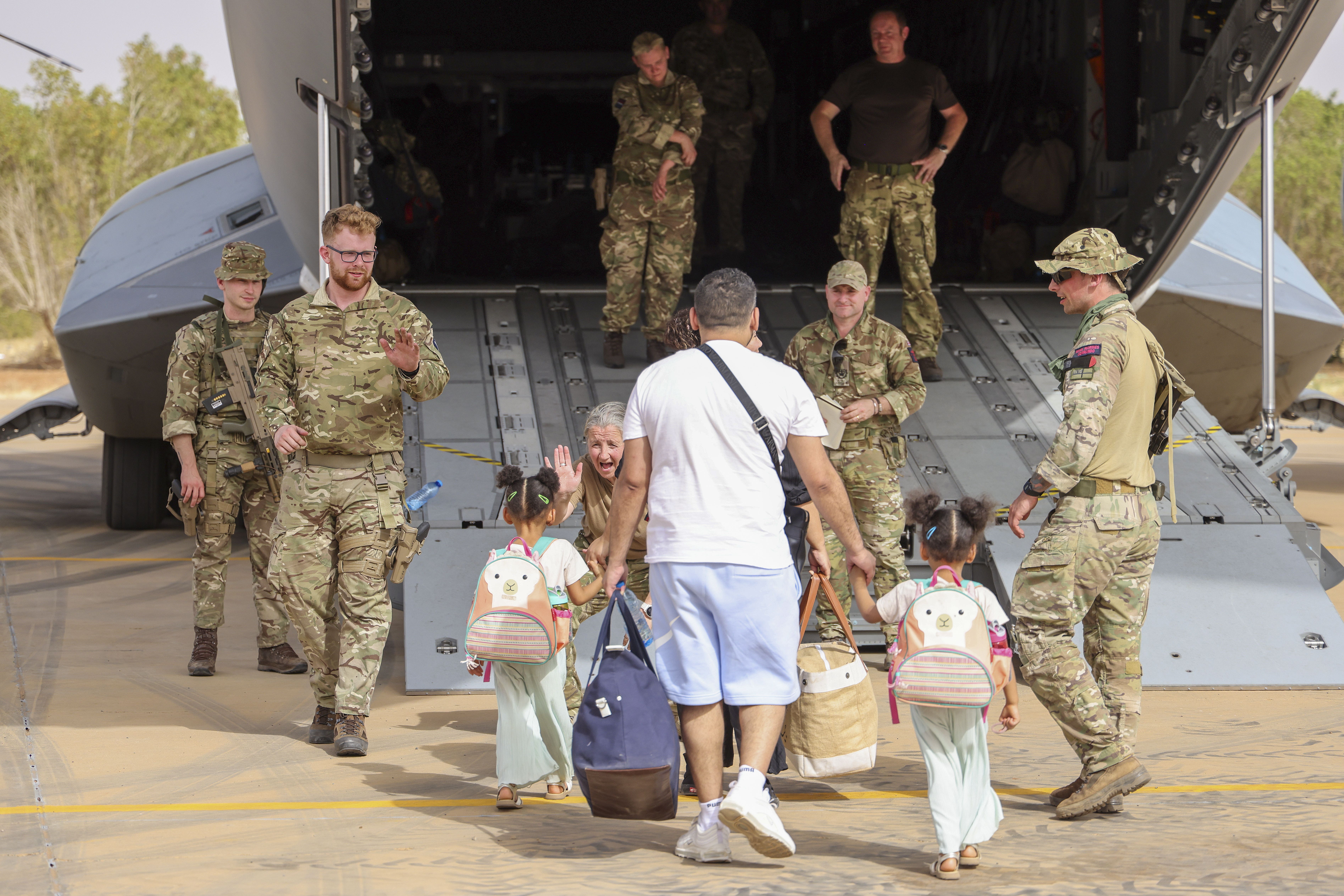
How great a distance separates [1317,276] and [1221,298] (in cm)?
2803

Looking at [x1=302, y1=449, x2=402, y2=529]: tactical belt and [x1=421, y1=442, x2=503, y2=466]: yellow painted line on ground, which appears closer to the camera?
[x1=302, y1=449, x2=402, y2=529]: tactical belt

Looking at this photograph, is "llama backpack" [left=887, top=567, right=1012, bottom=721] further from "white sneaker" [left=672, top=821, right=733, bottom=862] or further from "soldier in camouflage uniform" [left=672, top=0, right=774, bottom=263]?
"soldier in camouflage uniform" [left=672, top=0, right=774, bottom=263]

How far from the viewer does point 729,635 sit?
3.68 m

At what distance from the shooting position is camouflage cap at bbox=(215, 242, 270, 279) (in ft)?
19.3

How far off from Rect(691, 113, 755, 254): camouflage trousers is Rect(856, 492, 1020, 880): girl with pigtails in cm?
601

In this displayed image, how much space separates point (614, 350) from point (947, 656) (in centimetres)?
434

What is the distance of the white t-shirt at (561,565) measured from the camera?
4234mm

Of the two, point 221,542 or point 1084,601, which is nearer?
point 1084,601

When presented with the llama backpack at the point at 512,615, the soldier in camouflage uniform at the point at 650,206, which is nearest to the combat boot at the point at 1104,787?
the llama backpack at the point at 512,615

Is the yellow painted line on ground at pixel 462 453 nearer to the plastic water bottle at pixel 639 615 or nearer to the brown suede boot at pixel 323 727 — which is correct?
the brown suede boot at pixel 323 727

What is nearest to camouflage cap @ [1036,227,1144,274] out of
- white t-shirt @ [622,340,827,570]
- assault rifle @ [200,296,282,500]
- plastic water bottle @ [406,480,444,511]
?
white t-shirt @ [622,340,827,570]

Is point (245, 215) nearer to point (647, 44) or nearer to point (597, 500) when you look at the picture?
point (647, 44)

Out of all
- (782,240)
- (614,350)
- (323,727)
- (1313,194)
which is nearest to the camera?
(323,727)

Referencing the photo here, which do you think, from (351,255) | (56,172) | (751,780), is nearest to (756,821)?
(751,780)
